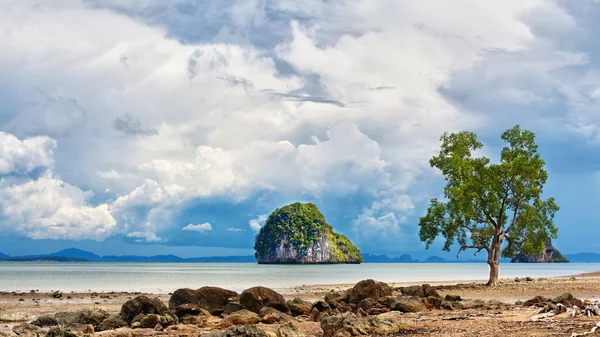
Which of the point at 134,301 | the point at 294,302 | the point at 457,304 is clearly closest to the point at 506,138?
the point at 457,304

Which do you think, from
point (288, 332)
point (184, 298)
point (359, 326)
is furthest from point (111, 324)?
point (359, 326)

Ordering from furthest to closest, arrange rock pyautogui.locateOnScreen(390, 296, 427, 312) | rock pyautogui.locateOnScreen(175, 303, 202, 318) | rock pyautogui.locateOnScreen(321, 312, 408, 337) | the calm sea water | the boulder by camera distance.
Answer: the calm sea water → the boulder → rock pyautogui.locateOnScreen(175, 303, 202, 318) → rock pyautogui.locateOnScreen(390, 296, 427, 312) → rock pyautogui.locateOnScreen(321, 312, 408, 337)

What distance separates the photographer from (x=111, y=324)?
27203 mm

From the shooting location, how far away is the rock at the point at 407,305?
1129 inches

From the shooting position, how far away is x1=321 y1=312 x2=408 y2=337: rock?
20797 millimetres

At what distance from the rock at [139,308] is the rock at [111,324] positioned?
0.56 meters

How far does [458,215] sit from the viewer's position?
164ft

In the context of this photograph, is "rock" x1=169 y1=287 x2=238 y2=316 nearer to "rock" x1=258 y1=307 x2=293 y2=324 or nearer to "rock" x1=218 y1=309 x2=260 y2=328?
"rock" x1=258 y1=307 x2=293 y2=324

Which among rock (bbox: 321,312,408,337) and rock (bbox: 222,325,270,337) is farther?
rock (bbox: 321,312,408,337)

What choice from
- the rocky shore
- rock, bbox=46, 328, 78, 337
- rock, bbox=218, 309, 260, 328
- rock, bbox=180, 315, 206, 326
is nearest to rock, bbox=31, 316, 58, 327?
the rocky shore

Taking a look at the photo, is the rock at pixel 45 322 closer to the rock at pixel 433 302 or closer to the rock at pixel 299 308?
the rock at pixel 299 308

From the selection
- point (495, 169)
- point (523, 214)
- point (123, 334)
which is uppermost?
point (495, 169)

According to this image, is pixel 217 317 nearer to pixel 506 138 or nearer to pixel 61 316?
pixel 61 316

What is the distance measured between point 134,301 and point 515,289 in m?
30.8
